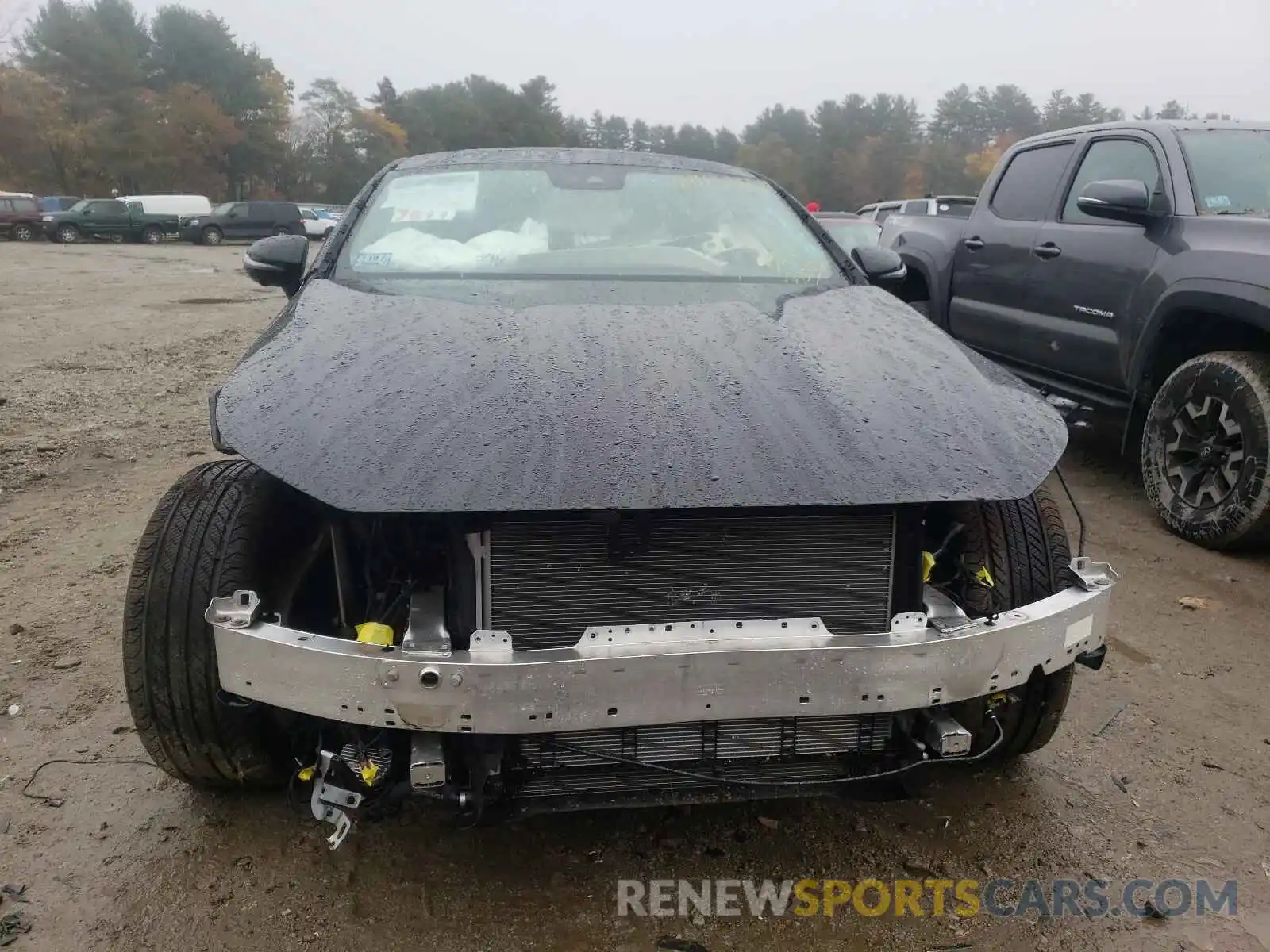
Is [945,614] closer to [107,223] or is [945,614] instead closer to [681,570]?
[681,570]

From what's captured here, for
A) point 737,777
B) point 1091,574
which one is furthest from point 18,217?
point 1091,574

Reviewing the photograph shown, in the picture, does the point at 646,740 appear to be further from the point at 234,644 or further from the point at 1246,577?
the point at 1246,577

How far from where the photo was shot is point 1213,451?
4.04 meters

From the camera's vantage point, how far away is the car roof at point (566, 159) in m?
3.35

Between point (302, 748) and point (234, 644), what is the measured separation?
18.5 inches

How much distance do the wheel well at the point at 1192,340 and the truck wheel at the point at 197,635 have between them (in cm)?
401

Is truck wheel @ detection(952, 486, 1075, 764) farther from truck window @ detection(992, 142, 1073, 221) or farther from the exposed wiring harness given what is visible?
truck window @ detection(992, 142, 1073, 221)

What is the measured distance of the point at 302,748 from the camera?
2143 mm

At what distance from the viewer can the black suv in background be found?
104ft

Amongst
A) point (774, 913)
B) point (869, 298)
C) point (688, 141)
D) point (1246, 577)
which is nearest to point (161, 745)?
point (774, 913)

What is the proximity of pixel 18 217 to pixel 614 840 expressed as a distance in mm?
36050

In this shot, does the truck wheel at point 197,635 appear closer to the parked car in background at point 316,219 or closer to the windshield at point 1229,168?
the windshield at point 1229,168

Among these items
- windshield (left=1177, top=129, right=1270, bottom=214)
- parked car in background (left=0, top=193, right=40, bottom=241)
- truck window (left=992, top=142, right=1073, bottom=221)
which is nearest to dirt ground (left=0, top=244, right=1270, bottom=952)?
windshield (left=1177, top=129, right=1270, bottom=214)

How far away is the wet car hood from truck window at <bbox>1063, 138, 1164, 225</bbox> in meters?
2.98
